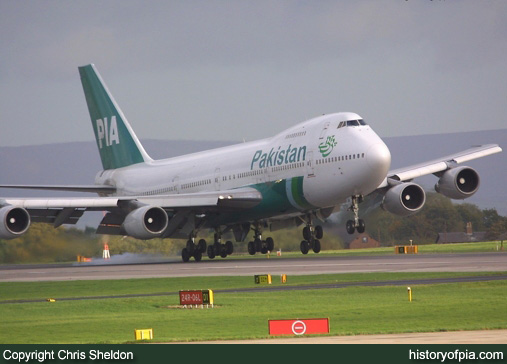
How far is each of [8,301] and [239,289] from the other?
26.4 ft

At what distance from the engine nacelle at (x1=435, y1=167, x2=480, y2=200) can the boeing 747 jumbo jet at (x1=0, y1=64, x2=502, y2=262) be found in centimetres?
6

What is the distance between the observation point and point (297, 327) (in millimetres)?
22906

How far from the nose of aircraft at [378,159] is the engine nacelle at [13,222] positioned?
18.2 metres

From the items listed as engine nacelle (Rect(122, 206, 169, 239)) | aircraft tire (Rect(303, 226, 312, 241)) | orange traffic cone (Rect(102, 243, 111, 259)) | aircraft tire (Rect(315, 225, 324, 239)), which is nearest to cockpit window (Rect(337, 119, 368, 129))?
aircraft tire (Rect(315, 225, 324, 239))

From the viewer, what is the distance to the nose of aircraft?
51094 mm

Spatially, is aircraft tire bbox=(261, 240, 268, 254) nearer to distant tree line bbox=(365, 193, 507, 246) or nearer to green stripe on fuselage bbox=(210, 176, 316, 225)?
green stripe on fuselage bbox=(210, 176, 316, 225)

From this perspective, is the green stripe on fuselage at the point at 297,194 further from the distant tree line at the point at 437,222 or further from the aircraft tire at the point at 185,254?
the distant tree line at the point at 437,222

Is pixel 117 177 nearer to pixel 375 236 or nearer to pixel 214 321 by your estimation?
pixel 375 236

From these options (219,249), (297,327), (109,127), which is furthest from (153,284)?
(109,127)

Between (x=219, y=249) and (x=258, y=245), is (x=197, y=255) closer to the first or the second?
(x=219, y=249)

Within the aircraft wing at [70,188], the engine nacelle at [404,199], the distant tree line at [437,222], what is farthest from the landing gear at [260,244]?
the distant tree line at [437,222]
